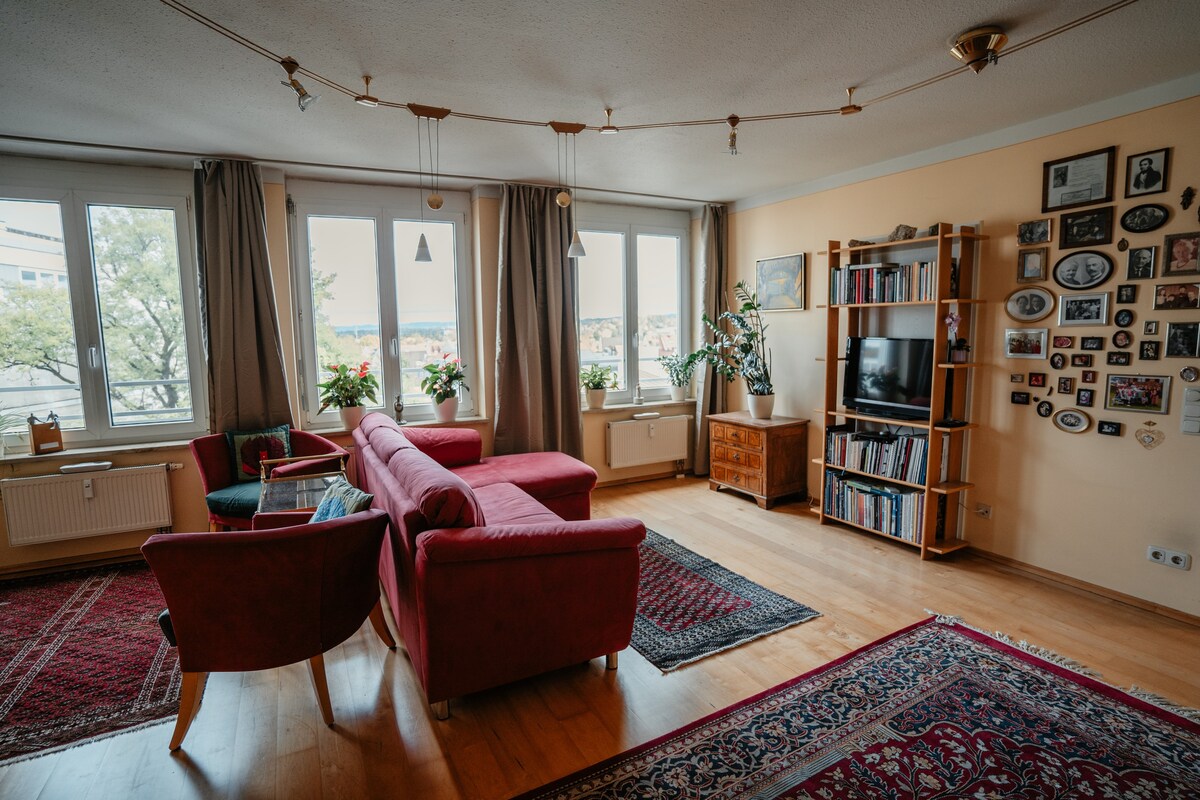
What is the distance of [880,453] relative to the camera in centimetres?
416

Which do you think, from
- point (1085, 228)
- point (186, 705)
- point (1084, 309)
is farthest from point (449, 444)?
point (1085, 228)

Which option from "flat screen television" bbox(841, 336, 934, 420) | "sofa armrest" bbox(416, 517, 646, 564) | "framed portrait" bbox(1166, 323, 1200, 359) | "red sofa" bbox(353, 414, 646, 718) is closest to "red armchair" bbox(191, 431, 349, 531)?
"red sofa" bbox(353, 414, 646, 718)

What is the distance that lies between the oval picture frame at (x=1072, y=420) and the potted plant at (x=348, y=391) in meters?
4.53

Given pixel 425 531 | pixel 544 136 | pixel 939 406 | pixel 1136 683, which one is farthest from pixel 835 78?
pixel 1136 683

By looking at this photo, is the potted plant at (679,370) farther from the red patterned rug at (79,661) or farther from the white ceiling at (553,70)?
the red patterned rug at (79,661)

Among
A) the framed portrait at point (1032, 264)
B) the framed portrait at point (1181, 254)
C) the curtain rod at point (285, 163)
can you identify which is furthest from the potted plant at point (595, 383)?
the framed portrait at point (1181, 254)

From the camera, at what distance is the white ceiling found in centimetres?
224

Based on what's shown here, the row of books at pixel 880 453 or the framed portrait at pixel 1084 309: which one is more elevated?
the framed portrait at pixel 1084 309

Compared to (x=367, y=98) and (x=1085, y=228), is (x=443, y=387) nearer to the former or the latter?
(x=367, y=98)

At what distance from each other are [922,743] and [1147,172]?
9.94 ft

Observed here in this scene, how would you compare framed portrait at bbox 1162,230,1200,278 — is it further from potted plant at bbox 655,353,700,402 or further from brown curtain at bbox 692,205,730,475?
brown curtain at bbox 692,205,730,475

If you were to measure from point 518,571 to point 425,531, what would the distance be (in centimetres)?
38

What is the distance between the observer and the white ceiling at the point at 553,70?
7.36ft

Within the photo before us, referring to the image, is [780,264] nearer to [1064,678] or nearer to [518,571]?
[1064,678]
